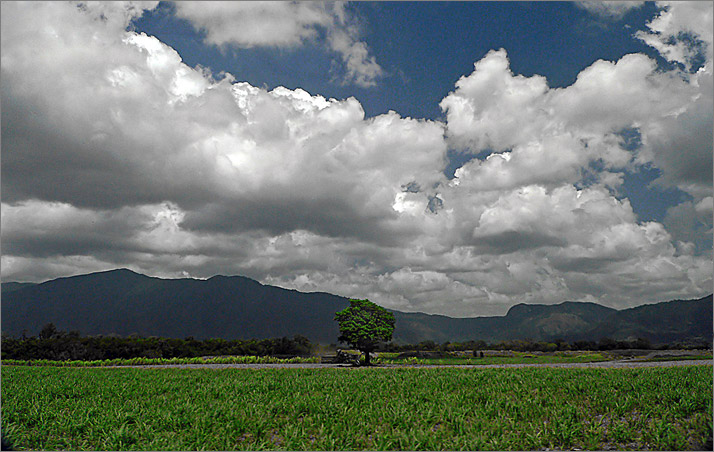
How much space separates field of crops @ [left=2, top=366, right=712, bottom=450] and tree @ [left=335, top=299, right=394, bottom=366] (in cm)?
1644

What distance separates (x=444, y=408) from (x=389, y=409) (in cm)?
168

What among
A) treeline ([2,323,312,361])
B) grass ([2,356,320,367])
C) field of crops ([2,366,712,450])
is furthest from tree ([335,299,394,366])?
field of crops ([2,366,712,450])

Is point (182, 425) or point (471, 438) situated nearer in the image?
point (471, 438)

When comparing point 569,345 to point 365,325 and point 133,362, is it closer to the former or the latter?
point 365,325

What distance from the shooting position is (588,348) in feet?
176

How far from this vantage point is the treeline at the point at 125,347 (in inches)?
1644

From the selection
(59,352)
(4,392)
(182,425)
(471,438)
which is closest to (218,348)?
(59,352)

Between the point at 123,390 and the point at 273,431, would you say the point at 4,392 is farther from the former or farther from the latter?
the point at 273,431

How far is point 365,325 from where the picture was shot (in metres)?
34.6

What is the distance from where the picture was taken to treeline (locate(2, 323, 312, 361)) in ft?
137

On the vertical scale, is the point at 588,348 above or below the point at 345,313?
below

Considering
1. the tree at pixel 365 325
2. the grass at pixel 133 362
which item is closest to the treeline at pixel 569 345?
the grass at pixel 133 362

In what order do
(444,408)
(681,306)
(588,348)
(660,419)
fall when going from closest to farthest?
1. (660,419)
2. (444,408)
3. (588,348)
4. (681,306)

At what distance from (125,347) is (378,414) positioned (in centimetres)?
3968
